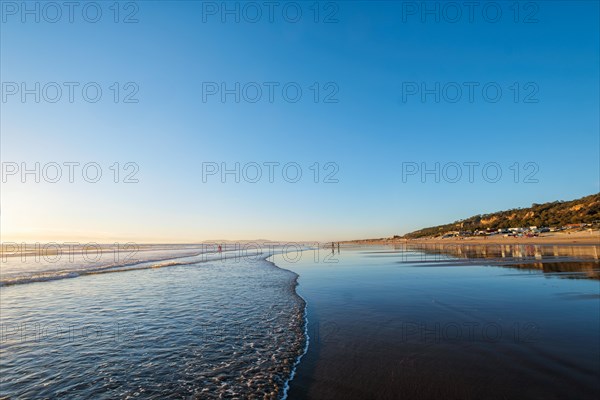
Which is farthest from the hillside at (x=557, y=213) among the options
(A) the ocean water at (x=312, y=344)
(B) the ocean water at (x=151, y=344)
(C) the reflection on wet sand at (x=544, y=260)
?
(B) the ocean water at (x=151, y=344)

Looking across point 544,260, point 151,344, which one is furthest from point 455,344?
point 544,260

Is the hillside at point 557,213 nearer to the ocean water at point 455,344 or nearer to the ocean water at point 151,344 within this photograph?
the ocean water at point 455,344

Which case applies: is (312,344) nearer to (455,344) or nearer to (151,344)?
(455,344)

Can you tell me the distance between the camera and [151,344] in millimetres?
7938

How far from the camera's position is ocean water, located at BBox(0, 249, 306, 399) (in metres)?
5.68

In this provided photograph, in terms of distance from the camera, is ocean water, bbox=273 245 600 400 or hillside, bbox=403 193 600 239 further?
hillside, bbox=403 193 600 239

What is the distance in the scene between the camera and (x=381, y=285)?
16.0 m

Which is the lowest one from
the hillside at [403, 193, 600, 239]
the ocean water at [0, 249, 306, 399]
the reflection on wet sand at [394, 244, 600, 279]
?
the reflection on wet sand at [394, 244, 600, 279]

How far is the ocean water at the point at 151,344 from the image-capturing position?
568cm

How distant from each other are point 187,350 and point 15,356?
433cm

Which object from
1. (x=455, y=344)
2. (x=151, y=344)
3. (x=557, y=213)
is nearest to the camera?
(x=455, y=344)

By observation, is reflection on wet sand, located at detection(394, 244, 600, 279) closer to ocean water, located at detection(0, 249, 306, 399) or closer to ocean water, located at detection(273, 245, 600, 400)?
ocean water, located at detection(273, 245, 600, 400)

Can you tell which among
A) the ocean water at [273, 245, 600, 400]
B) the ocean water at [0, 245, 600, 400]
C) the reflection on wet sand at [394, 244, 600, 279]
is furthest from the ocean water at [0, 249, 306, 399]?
the reflection on wet sand at [394, 244, 600, 279]

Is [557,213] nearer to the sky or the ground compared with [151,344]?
nearer to the sky
